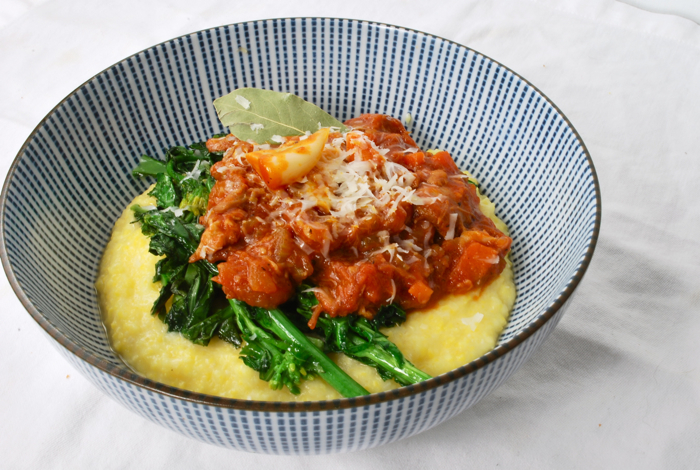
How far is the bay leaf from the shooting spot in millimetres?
3992

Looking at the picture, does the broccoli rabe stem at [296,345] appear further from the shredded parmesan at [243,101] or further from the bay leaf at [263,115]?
the shredded parmesan at [243,101]

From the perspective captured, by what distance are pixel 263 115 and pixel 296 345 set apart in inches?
67.9

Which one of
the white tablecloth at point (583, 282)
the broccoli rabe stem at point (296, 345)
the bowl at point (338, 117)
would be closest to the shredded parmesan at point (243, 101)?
the bowl at point (338, 117)

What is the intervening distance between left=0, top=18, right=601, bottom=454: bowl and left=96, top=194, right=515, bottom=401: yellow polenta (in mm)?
139

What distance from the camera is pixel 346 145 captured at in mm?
3729

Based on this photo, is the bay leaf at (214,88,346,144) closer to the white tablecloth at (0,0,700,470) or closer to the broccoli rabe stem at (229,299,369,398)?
the broccoli rabe stem at (229,299,369,398)

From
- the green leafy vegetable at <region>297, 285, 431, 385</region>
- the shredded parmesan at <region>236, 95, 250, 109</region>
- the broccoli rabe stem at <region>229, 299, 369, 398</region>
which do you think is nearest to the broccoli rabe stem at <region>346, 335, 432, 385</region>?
the green leafy vegetable at <region>297, 285, 431, 385</region>

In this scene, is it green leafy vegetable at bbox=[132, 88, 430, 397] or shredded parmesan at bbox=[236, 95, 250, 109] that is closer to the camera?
green leafy vegetable at bbox=[132, 88, 430, 397]

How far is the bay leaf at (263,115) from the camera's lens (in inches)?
157

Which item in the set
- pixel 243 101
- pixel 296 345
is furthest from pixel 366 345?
pixel 243 101

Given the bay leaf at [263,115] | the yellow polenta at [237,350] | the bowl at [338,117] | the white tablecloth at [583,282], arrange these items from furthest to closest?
1. the bay leaf at [263,115]
2. the white tablecloth at [583,282]
3. the yellow polenta at [237,350]
4. the bowl at [338,117]

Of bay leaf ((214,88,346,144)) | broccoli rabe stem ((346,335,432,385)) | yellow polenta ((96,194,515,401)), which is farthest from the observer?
bay leaf ((214,88,346,144))

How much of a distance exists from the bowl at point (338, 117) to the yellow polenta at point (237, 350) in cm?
14

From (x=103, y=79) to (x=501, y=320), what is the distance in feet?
10.5
